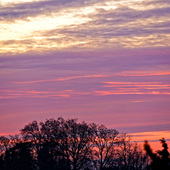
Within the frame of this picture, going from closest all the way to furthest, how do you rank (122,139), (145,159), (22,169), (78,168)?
(22,169), (78,168), (122,139), (145,159)

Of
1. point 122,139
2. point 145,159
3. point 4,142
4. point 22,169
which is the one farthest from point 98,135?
point 22,169

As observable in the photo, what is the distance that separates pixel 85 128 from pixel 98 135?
13.5ft

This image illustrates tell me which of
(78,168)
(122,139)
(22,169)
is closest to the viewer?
(22,169)

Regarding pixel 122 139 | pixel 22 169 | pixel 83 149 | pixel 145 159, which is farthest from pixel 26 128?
pixel 145 159

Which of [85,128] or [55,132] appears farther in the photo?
[85,128]

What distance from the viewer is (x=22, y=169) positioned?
→ 48875mm

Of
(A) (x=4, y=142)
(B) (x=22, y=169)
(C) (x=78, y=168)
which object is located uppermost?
(A) (x=4, y=142)

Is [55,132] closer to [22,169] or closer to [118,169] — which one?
[22,169]

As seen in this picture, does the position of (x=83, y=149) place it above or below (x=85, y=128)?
below

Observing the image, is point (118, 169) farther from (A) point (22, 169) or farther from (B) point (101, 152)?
(A) point (22, 169)

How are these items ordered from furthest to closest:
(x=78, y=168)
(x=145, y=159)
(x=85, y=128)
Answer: (x=145, y=159) → (x=85, y=128) → (x=78, y=168)

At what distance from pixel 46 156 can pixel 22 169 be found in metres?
22.1

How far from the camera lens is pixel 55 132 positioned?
83.8 metres

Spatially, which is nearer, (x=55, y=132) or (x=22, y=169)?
(x=22, y=169)
